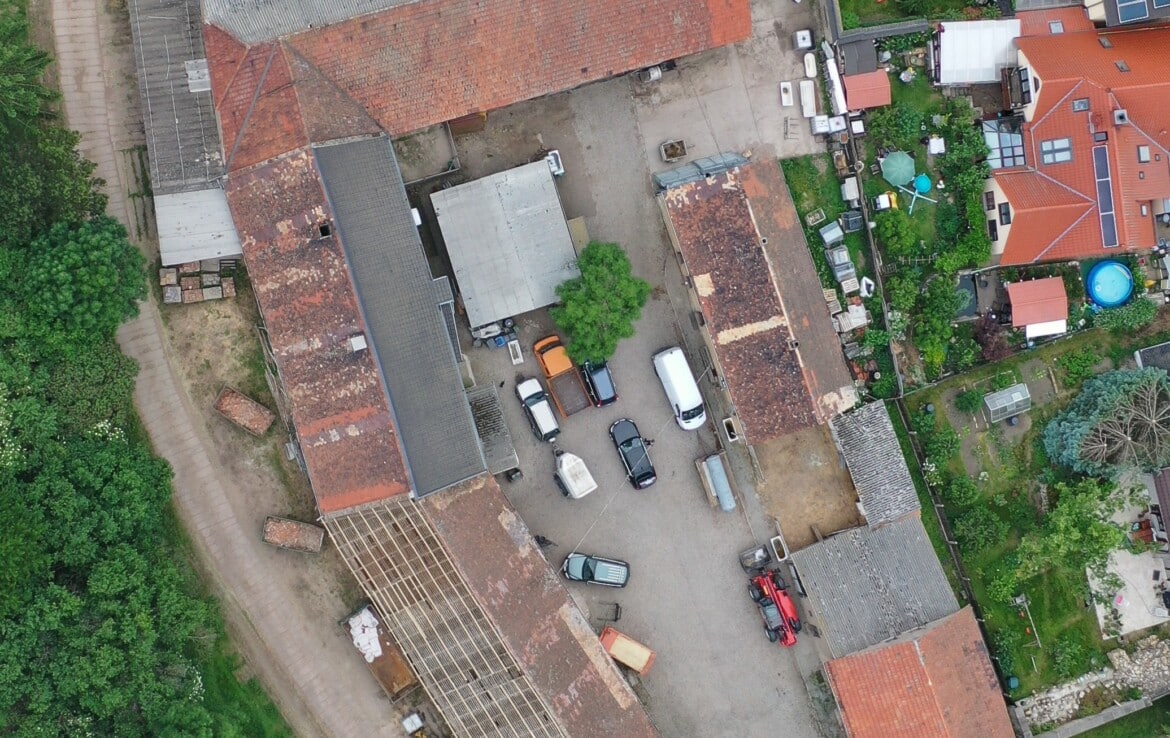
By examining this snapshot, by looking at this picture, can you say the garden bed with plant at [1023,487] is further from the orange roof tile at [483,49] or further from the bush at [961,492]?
the orange roof tile at [483,49]

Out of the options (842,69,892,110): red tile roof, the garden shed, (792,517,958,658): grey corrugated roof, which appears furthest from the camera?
the garden shed

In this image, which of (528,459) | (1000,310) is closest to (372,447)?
(528,459)

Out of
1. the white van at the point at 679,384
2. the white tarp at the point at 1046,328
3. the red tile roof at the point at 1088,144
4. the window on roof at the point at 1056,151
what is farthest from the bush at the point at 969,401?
the white van at the point at 679,384

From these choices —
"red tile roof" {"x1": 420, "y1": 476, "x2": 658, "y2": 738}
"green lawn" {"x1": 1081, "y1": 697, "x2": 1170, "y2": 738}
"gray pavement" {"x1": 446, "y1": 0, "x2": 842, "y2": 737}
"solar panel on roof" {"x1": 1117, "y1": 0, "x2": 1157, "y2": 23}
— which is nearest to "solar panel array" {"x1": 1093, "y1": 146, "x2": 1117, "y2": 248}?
"solar panel on roof" {"x1": 1117, "y1": 0, "x2": 1157, "y2": 23}

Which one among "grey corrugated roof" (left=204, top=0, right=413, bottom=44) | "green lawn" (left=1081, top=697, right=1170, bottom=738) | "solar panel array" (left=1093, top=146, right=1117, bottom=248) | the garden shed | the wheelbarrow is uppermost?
"grey corrugated roof" (left=204, top=0, right=413, bottom=44)

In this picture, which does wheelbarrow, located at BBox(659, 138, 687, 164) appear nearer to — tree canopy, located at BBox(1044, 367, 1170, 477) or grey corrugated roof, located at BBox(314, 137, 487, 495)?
grey corrugated roof, located at BBox(314, 137, 487, 495)

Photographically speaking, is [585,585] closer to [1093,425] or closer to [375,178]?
[375,178]

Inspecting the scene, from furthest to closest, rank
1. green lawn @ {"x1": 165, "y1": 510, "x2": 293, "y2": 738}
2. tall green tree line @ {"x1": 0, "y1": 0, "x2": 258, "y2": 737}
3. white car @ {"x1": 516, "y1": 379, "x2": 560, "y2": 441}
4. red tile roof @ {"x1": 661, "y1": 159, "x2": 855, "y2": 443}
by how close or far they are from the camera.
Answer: white car @ {"x1": 516, "y1": 379, "x2": 560, "y2": 441} < red tile roof @ {"x1": 661, "y1": 159, "x2": 855, "y2": 443} < green lawn @ {"x1": 165, "y1": 510, "x2": 293, "y2": 738} < tall green tree line @ {"x1": 0, "y1": 0, "x2": 258, "y2": 737}

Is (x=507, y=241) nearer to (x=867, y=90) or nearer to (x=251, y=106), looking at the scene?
(x=251, y=106)
